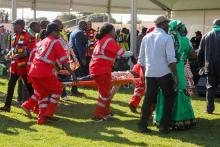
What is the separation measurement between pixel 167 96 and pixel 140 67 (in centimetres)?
108

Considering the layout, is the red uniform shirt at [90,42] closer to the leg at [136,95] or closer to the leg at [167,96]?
the leg at [136,95]

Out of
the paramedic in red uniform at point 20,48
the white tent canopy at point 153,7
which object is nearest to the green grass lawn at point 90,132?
the paramedic in red uniform at point 20,48

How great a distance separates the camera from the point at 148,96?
7.41 metres

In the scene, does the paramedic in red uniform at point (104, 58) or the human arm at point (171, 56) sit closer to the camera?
the human arm at point (171, 56)

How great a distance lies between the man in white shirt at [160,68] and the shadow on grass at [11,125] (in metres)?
1.99

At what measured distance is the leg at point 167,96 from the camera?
7.26m

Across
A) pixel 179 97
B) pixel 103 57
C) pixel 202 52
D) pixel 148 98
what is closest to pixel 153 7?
pixel 202 52

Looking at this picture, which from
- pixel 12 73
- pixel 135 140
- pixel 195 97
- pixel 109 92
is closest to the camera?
pixel 135 140

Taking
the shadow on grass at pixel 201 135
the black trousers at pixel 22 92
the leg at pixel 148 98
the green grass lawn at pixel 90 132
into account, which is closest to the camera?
the green grass lawn at pixel 90 132

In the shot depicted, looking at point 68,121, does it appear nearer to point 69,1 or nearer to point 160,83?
point 160,83

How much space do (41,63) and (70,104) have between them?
2.78m

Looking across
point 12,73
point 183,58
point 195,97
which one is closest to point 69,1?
point 195,97

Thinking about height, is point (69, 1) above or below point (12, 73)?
above

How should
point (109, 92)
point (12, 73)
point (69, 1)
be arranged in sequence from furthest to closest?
point (69, 1) → point (12, 73) → point (109, 92)
